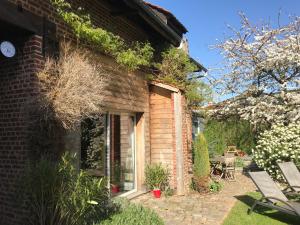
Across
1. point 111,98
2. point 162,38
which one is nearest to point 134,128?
point 111,98

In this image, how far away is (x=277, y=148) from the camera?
11930 mm

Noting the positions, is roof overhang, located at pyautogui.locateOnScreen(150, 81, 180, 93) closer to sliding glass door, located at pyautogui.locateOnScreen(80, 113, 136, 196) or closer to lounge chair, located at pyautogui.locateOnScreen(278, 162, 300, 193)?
sliding glass door, located at pyautogui.locateOnScreen(80, 113, 136, 196)

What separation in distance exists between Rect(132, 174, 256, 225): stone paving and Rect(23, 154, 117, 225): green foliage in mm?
2339

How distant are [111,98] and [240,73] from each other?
8554 millimetres

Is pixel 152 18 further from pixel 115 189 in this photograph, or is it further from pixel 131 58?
pixel 115 189

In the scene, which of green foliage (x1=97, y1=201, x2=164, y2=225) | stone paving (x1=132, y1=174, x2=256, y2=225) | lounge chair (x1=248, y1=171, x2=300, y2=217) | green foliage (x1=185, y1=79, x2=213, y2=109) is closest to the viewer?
green foliage (x1=97, y1=201, x2=164, y2=225)

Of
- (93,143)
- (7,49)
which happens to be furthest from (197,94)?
(7,49)

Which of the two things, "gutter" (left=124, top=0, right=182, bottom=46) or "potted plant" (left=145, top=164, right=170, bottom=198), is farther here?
"potted plant" (left=145, top=164, right=170, bottom=198)

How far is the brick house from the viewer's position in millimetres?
5922

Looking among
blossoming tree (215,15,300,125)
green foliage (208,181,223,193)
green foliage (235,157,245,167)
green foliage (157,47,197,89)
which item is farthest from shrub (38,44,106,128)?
green foliage (235,157,245,167)

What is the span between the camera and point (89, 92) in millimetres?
6086

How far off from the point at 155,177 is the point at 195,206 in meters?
1.79

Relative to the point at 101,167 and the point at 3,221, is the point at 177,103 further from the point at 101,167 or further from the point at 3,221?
the point at 3,221

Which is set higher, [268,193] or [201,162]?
[201,162]
